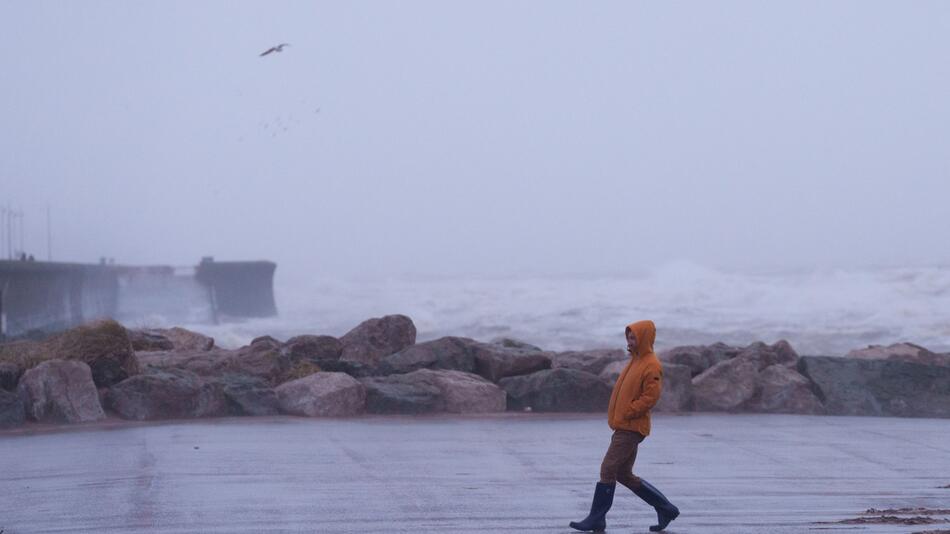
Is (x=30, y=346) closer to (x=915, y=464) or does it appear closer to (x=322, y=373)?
(x=322, y=373)

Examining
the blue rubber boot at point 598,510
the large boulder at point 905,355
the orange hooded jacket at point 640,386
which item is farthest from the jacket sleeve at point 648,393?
the large boulder at point 905,355

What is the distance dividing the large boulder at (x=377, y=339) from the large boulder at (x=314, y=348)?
533 millimetres

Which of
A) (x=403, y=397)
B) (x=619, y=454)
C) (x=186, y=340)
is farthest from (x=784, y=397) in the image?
(x=186, y=340)

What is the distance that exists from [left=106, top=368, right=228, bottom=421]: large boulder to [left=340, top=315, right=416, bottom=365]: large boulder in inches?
162

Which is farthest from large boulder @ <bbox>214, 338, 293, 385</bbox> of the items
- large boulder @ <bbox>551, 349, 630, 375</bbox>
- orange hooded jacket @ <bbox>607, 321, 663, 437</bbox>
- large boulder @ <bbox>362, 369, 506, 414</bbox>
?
orange hooded jacket @ <bbox>607, 321, 663, 437</bbox>

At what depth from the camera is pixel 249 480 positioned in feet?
31.6

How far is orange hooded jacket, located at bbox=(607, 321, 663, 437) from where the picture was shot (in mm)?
7574

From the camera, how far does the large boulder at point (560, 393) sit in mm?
16328

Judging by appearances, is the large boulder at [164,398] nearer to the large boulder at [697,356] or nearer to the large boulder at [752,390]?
the large boulder at [752,390]

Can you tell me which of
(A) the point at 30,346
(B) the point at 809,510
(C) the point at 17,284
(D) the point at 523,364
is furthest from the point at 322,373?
(C) the point at 17,284

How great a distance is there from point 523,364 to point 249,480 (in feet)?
27.9

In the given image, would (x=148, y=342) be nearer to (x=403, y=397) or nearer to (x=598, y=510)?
(x=403, y=397)

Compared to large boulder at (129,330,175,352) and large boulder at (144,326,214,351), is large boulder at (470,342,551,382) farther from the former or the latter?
large boulder at (144,326,214,351)

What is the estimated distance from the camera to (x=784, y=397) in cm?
1667
